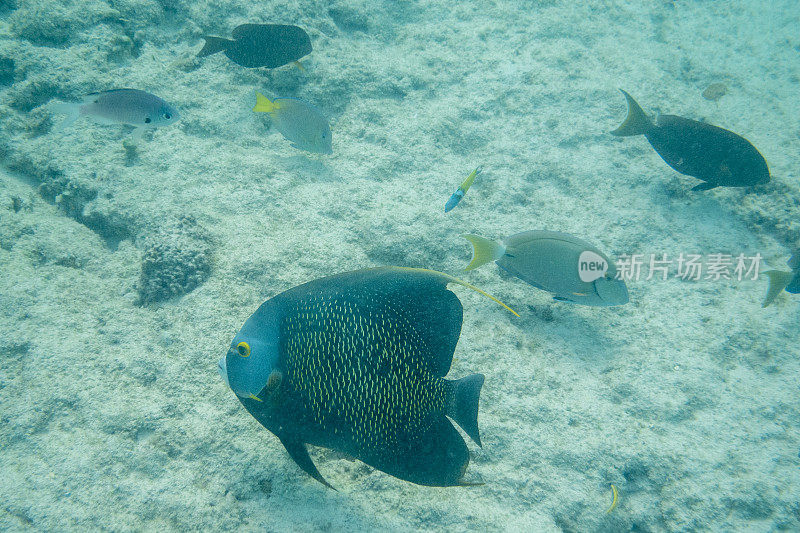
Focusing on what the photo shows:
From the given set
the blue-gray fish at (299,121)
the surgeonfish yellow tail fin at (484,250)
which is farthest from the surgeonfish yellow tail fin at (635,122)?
the blue-gray fish at (299,121)

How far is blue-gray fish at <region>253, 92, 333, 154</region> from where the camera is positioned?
3.54m

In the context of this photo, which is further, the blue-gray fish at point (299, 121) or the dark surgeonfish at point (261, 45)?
the dark surgeonfish at point (261, 45)

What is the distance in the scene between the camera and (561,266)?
8.48ft

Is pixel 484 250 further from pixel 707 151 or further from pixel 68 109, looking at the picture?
pixel 68 109

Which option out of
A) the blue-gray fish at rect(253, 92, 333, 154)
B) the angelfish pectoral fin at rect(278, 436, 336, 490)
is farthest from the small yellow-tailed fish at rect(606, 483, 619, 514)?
Result: the blue-gray fish at rect(253, 92, 333, 154)

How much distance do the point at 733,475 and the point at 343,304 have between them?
260 cm

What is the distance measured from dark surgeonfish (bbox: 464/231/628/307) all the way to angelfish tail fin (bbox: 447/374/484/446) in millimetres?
1258

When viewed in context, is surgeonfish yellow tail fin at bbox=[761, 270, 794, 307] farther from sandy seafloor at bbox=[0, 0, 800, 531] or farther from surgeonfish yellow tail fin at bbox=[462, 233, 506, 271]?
surgeonfish yellow tail fin at bbox=[462, 233, 506, 271]

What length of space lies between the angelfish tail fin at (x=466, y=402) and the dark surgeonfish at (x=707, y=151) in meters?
3.50

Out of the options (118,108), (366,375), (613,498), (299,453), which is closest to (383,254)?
(366,375)

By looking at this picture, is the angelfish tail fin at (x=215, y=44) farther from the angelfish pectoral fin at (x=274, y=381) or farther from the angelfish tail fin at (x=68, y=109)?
the angelfish pectoral fin at (x=274, y=381)

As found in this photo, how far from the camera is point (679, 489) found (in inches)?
84.8

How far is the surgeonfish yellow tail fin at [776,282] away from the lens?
3.00 meters

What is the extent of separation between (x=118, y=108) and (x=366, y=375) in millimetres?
3373
